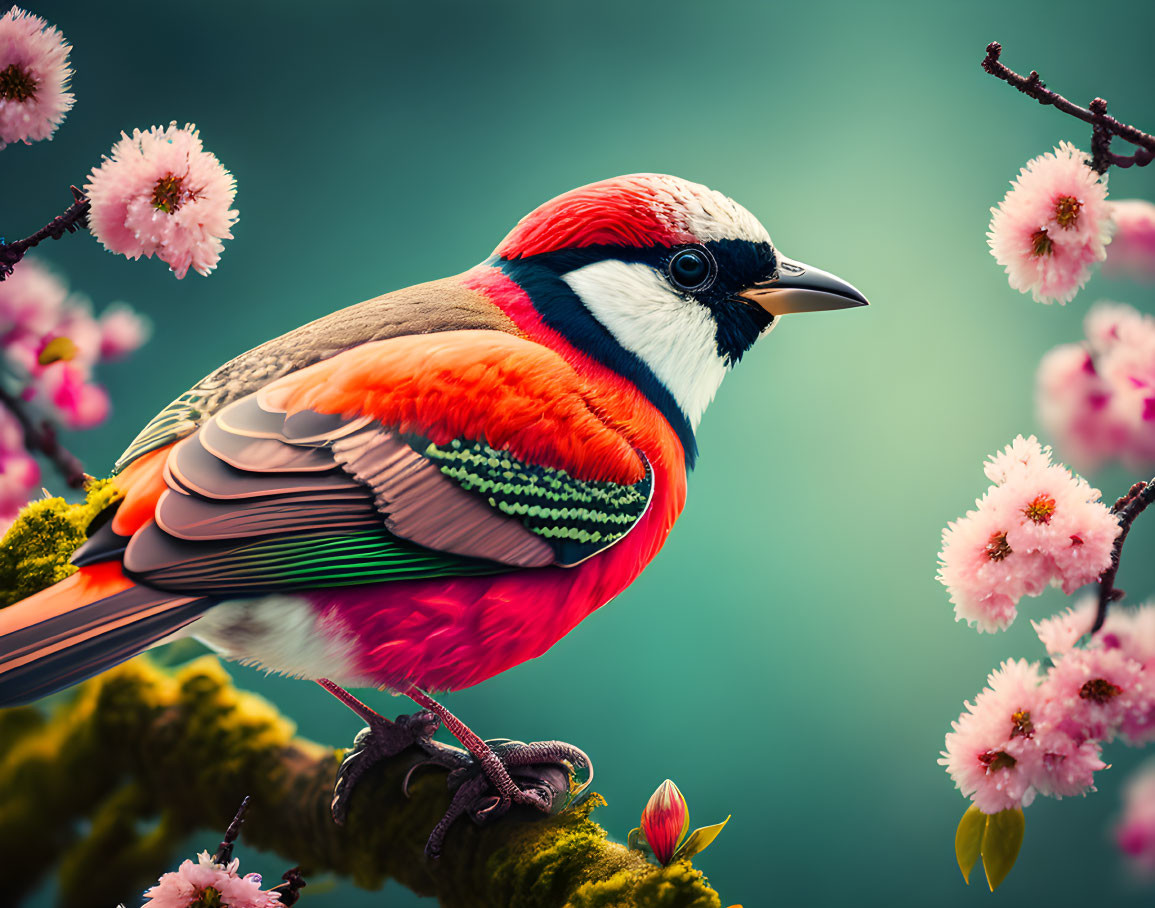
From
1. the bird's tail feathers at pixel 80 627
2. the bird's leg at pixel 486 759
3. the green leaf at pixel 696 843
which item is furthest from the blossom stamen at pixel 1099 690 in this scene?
the bird's tail feathers at pixel 80 627

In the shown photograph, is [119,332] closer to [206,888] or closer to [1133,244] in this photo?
[206,888]

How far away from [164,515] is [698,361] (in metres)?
0.69

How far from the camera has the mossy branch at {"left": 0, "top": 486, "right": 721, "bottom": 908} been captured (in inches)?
44.1

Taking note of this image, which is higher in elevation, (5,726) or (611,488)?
(611,488)

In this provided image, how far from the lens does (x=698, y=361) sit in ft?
3.97

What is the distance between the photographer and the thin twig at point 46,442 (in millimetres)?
1351

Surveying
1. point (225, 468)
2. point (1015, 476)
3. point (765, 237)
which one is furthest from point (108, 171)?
point (1015, 476)

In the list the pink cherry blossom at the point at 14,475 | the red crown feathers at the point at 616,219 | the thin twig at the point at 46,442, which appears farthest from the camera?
the pink cherry blossom at the point at 14,475

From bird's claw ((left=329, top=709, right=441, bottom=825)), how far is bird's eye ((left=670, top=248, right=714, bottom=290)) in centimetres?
69

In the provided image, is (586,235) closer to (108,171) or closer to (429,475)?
(429,475)

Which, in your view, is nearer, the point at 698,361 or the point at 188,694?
the point at 698,361

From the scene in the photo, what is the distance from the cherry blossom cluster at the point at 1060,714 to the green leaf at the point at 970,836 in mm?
57

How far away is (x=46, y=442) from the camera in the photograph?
1.37m

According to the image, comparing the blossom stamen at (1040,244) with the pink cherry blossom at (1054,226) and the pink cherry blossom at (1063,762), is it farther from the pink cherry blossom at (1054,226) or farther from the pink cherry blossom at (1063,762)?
the pink cherry blossom at (1063,762)
